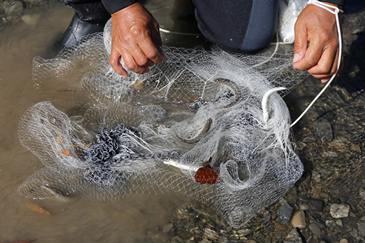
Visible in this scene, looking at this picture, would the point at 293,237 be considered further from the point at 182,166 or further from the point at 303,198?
the point at 182,166

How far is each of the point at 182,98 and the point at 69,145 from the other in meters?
1.29

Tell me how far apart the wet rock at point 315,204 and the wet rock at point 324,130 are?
715 mm

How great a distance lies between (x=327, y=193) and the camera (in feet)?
8.57

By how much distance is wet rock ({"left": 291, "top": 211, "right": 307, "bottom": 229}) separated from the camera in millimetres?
2426

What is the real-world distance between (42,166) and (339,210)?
9.23 feet

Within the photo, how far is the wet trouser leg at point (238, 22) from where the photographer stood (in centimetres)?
301

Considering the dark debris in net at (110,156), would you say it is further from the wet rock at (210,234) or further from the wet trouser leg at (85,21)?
the wet trouser leg at (85,21)

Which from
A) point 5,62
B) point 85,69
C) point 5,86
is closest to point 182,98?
point 85,69

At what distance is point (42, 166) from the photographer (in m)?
2.58

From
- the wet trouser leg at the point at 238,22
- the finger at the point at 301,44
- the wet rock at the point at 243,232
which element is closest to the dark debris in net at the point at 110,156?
the wet rock at the point at 243,232

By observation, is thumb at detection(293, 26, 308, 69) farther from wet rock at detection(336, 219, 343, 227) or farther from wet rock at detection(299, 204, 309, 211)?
wet rock at detection(336, 219, 343, 227)

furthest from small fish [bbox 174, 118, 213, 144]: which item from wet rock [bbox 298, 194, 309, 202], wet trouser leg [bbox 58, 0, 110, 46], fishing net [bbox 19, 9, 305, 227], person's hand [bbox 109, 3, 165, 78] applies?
wet trouser leg [bbox 58, 0, 110, 46]

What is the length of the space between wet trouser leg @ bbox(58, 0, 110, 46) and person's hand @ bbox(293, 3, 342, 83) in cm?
235

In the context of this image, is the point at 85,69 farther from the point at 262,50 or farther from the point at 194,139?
the point at 262,50
